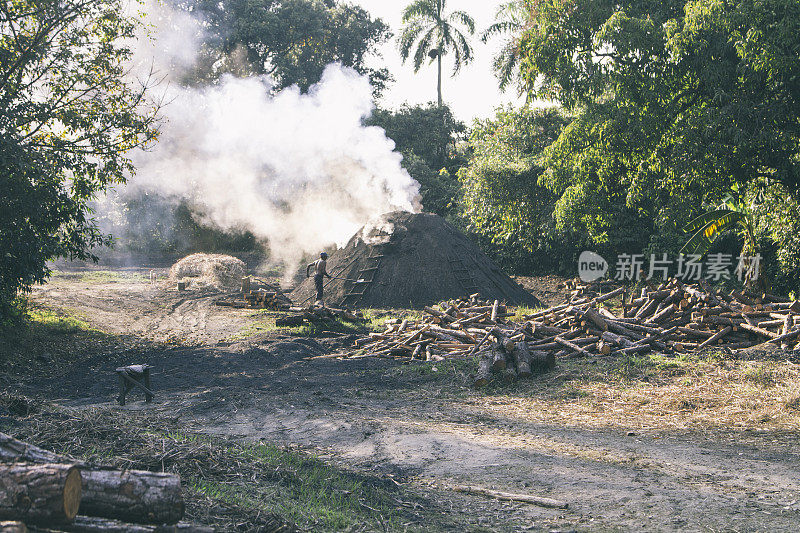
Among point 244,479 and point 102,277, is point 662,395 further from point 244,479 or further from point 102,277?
point 102,277

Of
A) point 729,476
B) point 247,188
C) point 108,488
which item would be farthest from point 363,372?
point 247,188

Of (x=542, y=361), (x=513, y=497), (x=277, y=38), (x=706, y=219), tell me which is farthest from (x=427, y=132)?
(x=513, y=497)

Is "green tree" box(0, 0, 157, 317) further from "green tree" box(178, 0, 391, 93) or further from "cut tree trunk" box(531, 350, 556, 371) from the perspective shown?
"green tree" box(178, 0, 391, 93)

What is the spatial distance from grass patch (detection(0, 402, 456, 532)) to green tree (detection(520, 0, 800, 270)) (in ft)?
34.3

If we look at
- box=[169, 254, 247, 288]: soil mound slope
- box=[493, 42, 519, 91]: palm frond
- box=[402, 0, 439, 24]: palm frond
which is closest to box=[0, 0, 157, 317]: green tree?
box=[169, 254, 247, 288]: soil mound slope

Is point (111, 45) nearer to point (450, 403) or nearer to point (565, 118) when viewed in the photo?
point (450, 403)

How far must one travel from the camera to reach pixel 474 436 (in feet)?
22.2

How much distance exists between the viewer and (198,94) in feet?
107

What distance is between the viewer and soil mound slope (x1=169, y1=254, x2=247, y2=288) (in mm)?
24859

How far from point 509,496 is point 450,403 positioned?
377cm

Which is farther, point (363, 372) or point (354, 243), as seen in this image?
point (354, 243)

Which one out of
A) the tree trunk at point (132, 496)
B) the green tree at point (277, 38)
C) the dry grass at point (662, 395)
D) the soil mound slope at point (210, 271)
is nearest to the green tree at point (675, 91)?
the dry grass at point (662, 395)

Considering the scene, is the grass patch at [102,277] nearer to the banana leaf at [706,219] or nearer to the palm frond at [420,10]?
the palm frond at [420,10]

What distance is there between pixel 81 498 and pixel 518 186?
21.3 metres
